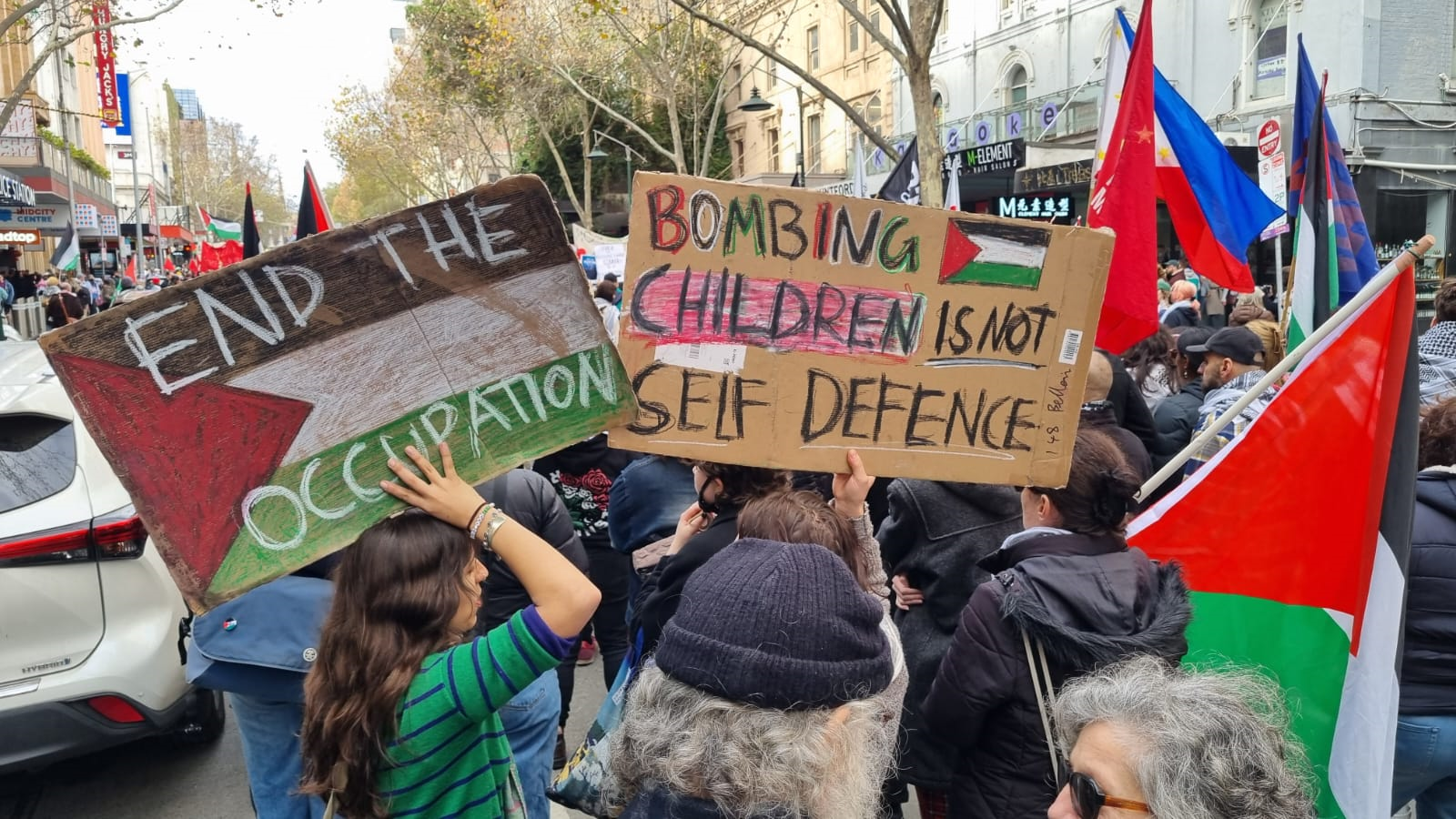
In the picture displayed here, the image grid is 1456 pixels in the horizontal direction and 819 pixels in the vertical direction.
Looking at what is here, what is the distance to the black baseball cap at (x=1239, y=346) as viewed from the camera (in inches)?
220

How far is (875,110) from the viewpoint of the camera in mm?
33469

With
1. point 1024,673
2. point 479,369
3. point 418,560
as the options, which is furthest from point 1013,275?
point 418,560

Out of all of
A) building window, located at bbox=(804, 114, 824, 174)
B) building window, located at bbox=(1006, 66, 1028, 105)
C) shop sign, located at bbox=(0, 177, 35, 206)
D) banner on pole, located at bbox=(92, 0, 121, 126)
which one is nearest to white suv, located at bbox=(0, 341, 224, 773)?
shop sign, located at bbox=(0, 177, 35, 206)

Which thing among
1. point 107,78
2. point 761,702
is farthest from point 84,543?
point 107,78

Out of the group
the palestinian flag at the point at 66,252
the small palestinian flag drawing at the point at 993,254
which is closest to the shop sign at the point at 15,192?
the palestinian flag at the point at 66,252

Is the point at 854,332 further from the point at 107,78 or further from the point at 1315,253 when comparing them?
the point at 107,78

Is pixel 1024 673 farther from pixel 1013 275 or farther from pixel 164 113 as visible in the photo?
pixel 164 113

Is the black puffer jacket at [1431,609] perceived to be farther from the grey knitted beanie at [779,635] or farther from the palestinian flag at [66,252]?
the palestinian flag at [66,252]

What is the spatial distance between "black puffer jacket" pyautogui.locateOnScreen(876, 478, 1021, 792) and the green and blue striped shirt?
1460 mm

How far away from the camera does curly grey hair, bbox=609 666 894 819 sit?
157 cm

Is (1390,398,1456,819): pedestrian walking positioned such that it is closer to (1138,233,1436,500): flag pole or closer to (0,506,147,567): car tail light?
(1138,233,1436,500): flag pole

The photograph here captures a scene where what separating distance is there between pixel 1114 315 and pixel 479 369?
115 inches

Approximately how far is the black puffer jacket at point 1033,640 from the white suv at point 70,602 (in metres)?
2.58

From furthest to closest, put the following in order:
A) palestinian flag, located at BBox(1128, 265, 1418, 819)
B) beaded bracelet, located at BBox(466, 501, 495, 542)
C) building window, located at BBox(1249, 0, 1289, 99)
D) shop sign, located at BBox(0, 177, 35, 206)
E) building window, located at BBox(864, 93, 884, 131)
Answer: building window, located at BBox(864, 93, 884, 131) → shop sign, located at BBox(0, 177, 35, 206) → building window, located at BBox(1249, 0, 1289, 99) → palestinian flag, located at BBox(1128, 265, 1418, 819) → beaded bracelet, located at BBox(466, 501, 495, 542)
